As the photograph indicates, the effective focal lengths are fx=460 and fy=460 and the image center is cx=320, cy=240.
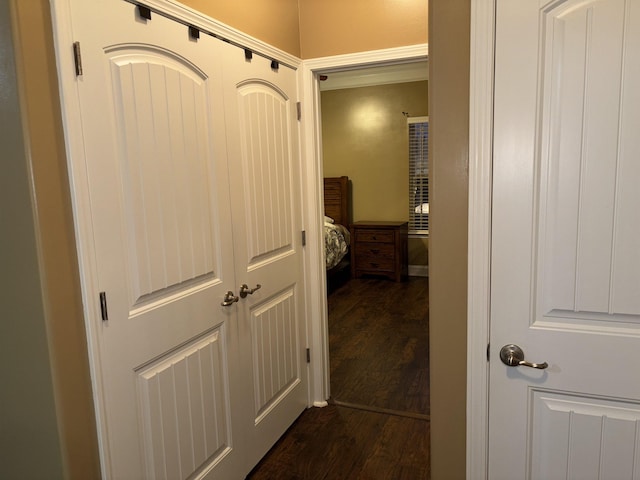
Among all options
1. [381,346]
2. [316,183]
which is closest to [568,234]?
[316,183]

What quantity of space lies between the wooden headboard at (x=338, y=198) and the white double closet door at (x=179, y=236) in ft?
12.5

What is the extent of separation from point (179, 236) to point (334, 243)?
3824mm

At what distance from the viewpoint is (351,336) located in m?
3.93

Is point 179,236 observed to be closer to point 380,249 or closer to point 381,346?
point 381,346

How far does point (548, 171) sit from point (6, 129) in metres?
1.43

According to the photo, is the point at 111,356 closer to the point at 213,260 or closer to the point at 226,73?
the point at 213,260

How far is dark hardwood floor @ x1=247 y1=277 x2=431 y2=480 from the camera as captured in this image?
220 cm

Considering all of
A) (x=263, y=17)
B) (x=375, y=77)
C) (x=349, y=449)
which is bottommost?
(x=349, y=449)

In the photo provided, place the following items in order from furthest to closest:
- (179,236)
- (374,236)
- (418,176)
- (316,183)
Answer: (418,176), (374,236), (316,183), (179,236)

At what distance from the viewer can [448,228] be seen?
137cm

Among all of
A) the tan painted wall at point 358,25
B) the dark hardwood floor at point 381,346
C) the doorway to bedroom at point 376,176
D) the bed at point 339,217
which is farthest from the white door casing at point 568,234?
the bed at point 339,217

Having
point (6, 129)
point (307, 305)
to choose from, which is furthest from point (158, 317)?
point (307, 305)

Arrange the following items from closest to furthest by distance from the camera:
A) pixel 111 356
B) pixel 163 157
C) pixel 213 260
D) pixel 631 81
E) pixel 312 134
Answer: pixel 631 81 → pixel 111 356 → pixel 163 157 → pixel 213 260 → pixel 312 134

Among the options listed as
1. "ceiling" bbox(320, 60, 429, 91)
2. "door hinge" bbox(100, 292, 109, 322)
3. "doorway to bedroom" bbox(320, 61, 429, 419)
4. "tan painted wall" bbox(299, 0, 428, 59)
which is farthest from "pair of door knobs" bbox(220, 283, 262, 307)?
"ceiling" bbox(320, 60, 429, 91)
